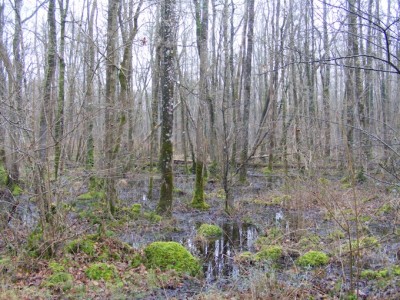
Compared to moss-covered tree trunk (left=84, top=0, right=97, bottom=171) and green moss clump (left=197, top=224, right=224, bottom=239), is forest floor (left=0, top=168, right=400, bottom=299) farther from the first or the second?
moss-covered tree trunk (left=84, top=0, right=97, bottom=171)

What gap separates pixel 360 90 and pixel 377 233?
8576 mm

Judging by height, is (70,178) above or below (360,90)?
below

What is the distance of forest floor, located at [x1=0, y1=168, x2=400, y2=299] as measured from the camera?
5.22 meters

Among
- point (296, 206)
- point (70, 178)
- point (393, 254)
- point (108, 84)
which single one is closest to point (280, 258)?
point (393, 254)

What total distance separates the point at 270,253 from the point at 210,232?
7.30ft

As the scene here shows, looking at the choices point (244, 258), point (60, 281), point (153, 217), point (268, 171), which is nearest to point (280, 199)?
point (153, 217)

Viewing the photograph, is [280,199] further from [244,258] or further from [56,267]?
[56,267]

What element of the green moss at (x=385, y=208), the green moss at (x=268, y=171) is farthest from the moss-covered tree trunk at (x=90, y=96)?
Answer: the green moss at (x=268, y=171)

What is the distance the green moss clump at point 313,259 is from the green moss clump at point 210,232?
268cm

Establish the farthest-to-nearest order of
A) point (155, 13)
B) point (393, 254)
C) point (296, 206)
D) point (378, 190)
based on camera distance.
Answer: point (155, 13) < point (378, 190) < point (296, 206) < point (393, 254)

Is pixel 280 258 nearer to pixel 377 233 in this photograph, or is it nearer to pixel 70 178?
pixel 377 233

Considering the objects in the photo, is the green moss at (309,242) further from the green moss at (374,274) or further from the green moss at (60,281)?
the green moss at (60,281)

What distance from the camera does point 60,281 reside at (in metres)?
5.66

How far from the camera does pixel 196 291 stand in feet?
19.2
